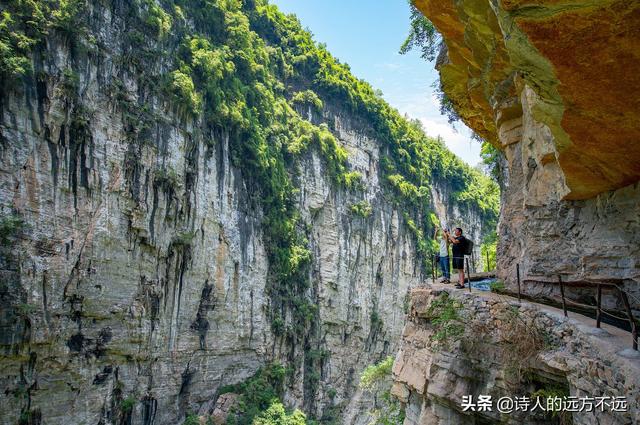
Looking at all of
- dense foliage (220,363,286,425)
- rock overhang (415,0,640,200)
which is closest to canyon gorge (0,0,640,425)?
rock overhang (415,0,640,200)

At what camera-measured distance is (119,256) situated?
59.8 ft

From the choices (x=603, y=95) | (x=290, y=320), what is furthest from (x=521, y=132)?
(x=290, y=320)

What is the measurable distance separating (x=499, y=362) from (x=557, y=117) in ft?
10.9

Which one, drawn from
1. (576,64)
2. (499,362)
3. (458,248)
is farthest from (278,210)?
(576,64)

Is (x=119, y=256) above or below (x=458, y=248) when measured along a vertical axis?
below

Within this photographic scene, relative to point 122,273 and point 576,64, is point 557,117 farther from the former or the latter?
point 122,273

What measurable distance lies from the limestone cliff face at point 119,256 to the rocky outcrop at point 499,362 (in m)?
13.4

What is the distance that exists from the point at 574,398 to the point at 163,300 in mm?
18486

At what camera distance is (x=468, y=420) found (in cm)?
656

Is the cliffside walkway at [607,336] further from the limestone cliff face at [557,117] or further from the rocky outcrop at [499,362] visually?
the limestone cliff face at [557,117]

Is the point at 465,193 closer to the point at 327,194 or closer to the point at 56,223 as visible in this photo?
the point at 327,194

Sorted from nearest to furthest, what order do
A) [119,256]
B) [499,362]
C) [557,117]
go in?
[557,117] → [499,362] → [119,256]

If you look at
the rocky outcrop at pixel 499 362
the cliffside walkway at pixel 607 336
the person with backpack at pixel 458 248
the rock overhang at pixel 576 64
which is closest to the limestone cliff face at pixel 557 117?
the rock overhang at pixel 576 64

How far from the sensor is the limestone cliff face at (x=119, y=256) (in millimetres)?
15500
